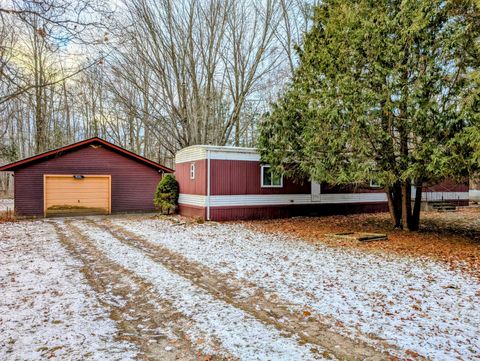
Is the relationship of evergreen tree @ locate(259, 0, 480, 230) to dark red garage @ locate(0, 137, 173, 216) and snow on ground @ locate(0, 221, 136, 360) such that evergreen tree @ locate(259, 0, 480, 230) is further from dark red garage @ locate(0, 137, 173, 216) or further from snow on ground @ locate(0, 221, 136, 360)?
dark red garage @ locate(0, 137, 173, 216)

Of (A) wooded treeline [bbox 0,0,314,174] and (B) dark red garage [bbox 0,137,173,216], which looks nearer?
(B) dark red garage [bbox 0,137,173,216]

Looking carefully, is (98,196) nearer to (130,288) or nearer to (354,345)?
(130,288)

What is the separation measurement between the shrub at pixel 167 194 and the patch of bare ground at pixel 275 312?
29.1 feet

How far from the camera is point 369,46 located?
375 inches

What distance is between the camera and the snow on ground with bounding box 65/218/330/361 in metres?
3.50

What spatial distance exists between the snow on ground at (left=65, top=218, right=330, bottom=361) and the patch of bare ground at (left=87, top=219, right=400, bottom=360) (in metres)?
0.15

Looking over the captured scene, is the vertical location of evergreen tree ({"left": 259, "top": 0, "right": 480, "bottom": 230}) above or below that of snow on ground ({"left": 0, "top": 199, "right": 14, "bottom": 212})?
above

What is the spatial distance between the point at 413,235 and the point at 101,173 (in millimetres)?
13852

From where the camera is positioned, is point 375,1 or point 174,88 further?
point 174,88

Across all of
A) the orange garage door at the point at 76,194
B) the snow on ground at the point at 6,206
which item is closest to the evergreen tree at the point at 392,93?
the orange garage door at the point at 76,194

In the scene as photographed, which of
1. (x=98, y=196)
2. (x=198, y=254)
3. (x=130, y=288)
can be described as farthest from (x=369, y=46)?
(x=98, y=196)

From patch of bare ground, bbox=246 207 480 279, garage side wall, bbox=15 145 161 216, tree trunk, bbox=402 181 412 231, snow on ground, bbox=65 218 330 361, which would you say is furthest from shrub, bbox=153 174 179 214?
tree trunk, bbox=402 181 412 231

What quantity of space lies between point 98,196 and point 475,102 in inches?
612

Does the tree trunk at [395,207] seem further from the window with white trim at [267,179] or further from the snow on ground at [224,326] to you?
the snow on ground at [224,326]
